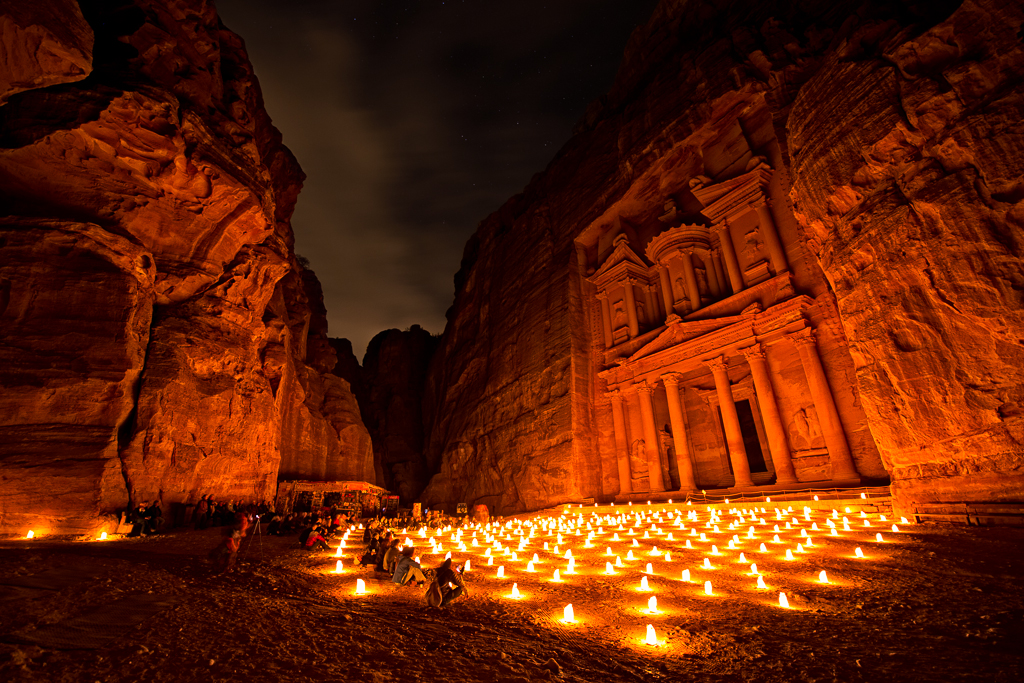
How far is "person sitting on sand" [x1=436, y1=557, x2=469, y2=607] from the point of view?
575 cm

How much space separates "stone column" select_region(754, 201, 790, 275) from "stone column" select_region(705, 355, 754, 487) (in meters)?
4.85

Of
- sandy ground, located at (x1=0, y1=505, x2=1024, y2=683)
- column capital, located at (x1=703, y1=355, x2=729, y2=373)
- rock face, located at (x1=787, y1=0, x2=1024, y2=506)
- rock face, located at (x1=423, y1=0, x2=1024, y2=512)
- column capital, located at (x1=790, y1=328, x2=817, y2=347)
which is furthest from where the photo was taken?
column capital, located at (x1=703, y1=355, x2=729, y2=373)

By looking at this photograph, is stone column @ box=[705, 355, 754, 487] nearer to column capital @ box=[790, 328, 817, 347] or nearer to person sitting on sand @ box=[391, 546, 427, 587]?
column capital @ box=[790, 328, 817, 347]

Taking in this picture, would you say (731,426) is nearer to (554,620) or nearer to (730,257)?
(730,257)

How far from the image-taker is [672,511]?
17.2 m

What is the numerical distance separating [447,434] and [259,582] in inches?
1045

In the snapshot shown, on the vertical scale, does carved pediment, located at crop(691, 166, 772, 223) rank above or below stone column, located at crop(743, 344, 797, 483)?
above

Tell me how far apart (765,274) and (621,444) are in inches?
430

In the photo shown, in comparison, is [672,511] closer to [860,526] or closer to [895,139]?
[860,526]

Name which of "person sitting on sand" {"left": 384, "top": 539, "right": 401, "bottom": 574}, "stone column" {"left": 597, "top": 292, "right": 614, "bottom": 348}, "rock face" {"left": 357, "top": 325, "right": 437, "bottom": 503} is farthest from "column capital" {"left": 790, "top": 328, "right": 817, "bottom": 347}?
"rock face" {"left": 357, "top": 325, "right": 437, "bottom": 503}

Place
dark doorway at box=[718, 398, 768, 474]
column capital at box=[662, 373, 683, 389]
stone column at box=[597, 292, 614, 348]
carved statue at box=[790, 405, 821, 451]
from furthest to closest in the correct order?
stone column at box=[597, 292, 614, 348], dark doorway at box=[718, 398, 768, 474], column capital at box=[662, 373, 683, 389], carved statue at box=[790, 405, 821, 451]

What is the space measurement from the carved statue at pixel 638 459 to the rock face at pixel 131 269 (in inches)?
676

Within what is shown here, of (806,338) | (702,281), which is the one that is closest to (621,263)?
(702,281)

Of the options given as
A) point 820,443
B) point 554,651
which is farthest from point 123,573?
point 820,443
